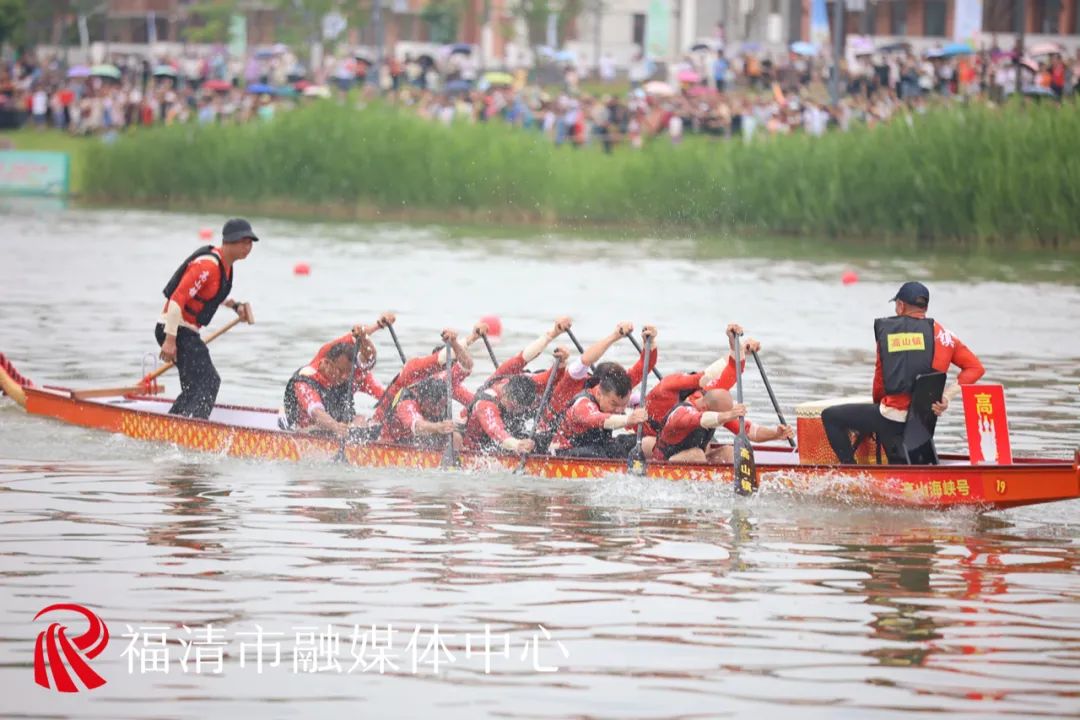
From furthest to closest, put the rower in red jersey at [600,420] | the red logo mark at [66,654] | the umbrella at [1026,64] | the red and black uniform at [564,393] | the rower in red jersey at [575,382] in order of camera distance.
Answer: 1. the umbrella at [1026,64]
2. the red and black uniform at [564,393]
3. the rower in red jersey at [575,382]
4. the rower in red jersey at [600,420]
5. the red logo mark at [66,654]

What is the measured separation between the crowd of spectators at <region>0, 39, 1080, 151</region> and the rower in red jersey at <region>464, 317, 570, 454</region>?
22.1m

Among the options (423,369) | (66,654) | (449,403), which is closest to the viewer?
(66,654)

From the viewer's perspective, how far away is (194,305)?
1691cm

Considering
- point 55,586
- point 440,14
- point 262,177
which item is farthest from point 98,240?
point 440,14

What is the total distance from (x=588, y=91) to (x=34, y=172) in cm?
1534

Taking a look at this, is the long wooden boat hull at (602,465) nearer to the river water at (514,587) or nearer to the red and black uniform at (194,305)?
the river water at (514,587)

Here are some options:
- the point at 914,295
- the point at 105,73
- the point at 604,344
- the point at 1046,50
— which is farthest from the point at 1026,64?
the point at 105,73

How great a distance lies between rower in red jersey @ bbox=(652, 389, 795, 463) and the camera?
14719mm

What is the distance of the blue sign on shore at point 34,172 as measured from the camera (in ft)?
163

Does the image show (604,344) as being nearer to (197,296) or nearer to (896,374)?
(896,374)

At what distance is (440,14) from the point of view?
73.2 m

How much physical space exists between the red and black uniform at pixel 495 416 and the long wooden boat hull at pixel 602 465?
136mm

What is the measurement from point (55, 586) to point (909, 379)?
6039 mm

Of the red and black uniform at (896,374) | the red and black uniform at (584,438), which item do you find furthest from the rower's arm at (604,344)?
the red and black uniform at (896,374)
